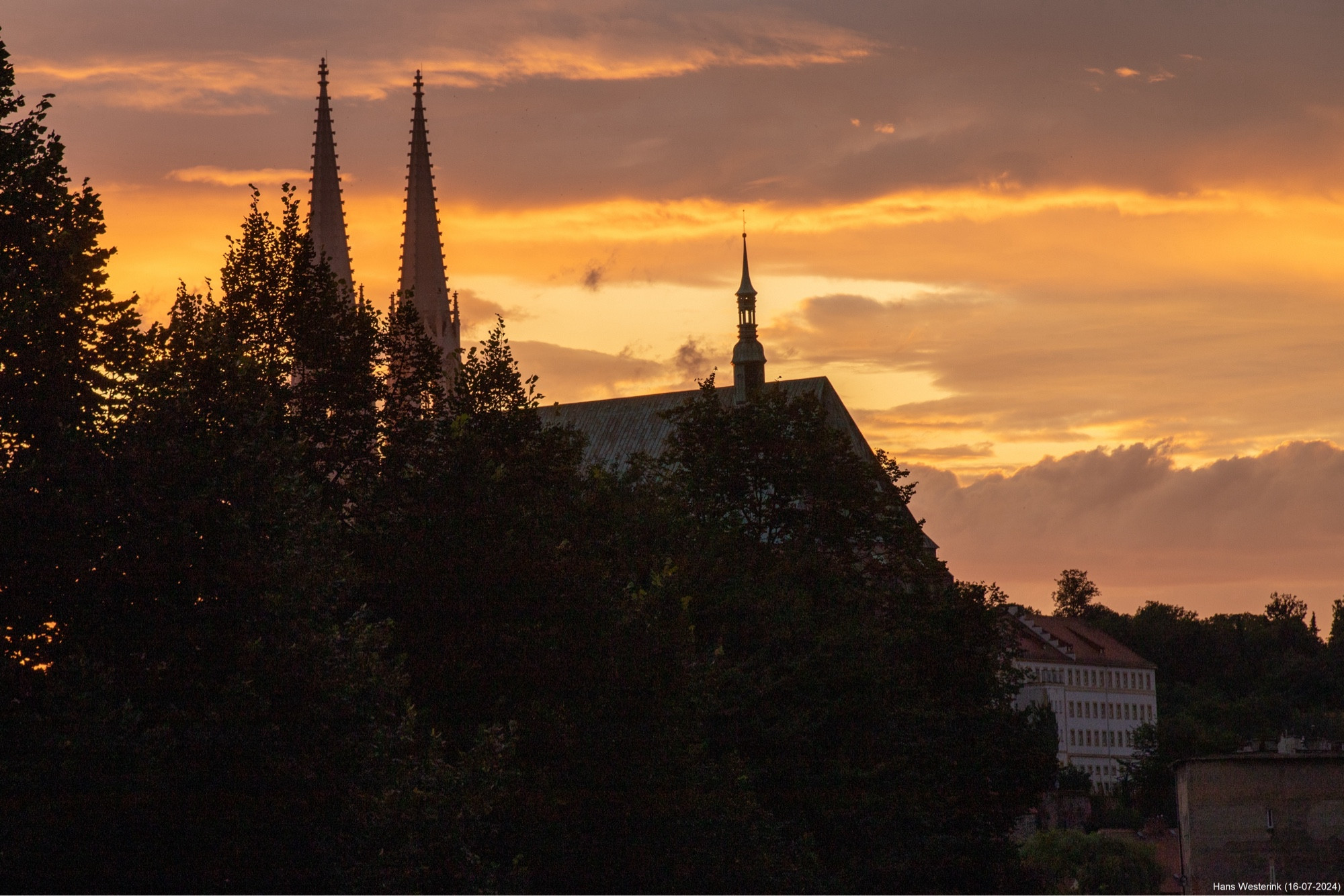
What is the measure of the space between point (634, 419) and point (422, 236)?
18597mm

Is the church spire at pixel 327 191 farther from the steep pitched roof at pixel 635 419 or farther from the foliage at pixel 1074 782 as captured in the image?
the foliage at pixel 1074 782

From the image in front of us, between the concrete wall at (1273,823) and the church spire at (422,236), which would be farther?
the church spire at (422,236)

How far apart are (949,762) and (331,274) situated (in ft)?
87.0

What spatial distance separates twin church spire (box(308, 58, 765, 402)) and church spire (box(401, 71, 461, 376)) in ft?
0.12

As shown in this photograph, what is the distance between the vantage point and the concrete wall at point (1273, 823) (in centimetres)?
7069

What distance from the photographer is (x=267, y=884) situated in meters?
25.3

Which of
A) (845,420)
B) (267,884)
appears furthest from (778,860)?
(845,420)

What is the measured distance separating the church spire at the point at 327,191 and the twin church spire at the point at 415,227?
0.03 metres

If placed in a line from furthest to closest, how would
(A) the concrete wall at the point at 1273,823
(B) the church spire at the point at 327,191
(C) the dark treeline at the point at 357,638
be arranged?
(B) the church spire at the point at 327,191
(A) the concrete wall at the point at 1273,823
(C) the dark treeline at the point at 357,638

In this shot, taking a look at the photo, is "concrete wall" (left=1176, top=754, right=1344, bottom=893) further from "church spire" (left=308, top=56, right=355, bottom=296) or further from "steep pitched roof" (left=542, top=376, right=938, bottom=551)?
"church spire" (left=308, top=56, right=355, bottom=296)

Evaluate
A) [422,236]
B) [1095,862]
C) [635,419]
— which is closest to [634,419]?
[635,419]

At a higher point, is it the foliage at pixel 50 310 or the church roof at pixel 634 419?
the church roof at pixel 634 419

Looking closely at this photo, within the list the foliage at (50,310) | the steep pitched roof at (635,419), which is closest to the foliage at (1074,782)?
the steep pitched roof at (635,419)

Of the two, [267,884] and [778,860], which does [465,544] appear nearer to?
[267,884]
